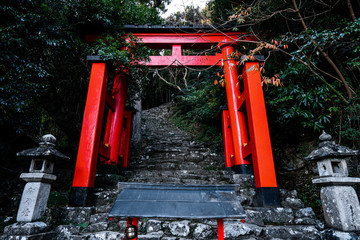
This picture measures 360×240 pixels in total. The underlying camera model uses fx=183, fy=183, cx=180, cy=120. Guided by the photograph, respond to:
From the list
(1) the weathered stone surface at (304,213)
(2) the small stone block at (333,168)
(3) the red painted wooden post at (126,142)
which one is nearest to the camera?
(2) the small stone block at (333,168)

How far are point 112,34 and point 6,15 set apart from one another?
6.31ft

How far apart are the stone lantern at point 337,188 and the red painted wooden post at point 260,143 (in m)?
0.71

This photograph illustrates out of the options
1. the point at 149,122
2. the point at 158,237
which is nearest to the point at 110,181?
the point at 158,237

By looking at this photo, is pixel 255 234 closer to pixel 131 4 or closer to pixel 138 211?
pixel 138 211

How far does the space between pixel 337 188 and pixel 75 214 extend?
3745 mm

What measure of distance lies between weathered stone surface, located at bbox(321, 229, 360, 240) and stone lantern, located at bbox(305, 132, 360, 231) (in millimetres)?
59

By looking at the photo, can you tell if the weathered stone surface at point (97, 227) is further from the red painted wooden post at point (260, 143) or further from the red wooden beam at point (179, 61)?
the red wooden beam at point (179, 61)

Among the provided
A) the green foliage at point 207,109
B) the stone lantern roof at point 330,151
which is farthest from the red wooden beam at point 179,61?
the stone lantern roof at point 330,151

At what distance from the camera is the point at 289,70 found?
13.5 feet

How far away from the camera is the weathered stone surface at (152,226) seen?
2676 millimetres

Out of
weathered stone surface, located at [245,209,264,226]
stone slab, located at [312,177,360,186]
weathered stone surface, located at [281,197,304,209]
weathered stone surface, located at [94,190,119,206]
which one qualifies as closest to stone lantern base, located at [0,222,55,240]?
weathered stone surface, located at [94,190,119,206]

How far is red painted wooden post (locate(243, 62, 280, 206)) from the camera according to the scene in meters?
3.11

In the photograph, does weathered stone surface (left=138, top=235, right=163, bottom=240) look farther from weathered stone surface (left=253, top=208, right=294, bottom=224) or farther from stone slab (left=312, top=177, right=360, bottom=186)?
stone slab (left=312, top=177, right=360, bottom=186)

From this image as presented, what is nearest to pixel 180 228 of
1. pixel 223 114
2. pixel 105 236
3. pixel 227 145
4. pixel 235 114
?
pixel 105 236
